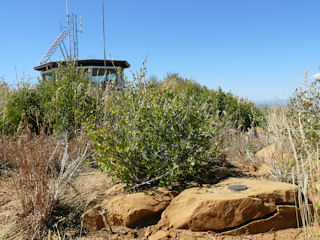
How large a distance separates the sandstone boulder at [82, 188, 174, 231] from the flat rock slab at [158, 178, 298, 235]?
0.13 meters

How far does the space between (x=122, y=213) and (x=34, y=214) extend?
910 mm

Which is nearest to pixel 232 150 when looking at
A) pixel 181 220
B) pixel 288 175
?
pixel 288 175

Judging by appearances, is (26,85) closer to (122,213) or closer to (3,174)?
(3,174)

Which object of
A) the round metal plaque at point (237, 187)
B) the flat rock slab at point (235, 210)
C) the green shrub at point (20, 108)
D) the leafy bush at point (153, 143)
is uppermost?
the green shrub at point (20, 108)

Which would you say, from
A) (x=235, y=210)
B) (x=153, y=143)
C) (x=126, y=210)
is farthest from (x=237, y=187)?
(x=126, y=210)

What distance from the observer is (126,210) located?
2914 millimetres

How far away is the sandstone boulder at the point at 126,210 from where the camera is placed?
291 cm

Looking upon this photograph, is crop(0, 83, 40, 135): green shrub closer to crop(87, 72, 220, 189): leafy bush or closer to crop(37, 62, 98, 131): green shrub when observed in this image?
crop(37, 62, 98, 131): green shrub

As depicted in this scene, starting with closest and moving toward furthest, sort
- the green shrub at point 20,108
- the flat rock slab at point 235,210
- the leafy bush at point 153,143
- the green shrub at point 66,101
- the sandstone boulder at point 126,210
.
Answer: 1. the flat rock slab at point 235,210
2. the sandstone boulder at point 126,210
3. the leafy bush at point 153,143
4. the green shrub at point 66,101
5. the green shrub at point 20,108

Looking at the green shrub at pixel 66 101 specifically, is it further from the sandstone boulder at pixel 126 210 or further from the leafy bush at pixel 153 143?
the sandstone boulder at pixel 126 210

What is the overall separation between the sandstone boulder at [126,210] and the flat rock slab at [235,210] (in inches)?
5.3

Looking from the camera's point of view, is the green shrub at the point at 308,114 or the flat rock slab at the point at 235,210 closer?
the flat rock slab at the point at 235,210

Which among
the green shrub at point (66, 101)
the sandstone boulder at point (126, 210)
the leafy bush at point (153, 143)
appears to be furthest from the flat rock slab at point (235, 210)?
the green shrub at point (66, 101)

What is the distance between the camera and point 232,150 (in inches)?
190
